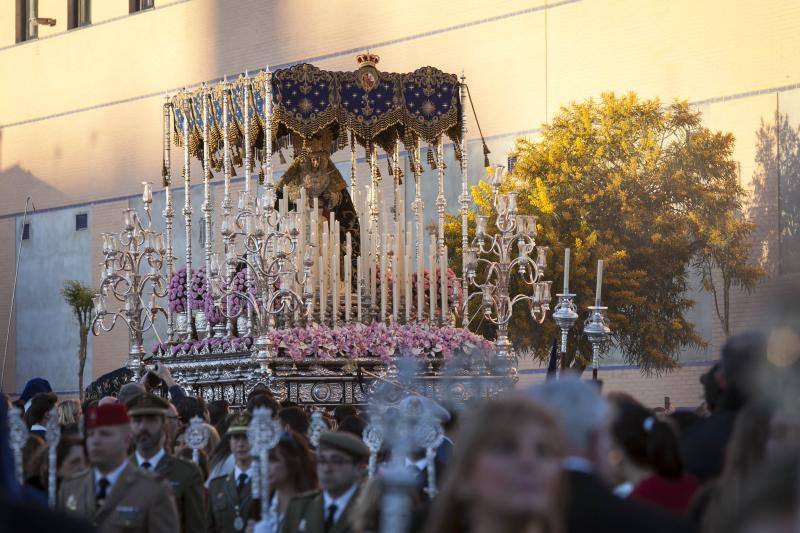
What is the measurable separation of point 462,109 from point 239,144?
2915mm

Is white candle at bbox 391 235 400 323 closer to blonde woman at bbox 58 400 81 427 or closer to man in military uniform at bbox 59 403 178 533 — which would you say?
blonde woman at bbox 58 400 81 427

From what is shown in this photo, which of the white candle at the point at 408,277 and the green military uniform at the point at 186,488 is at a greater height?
the white candle at the point at 408,277

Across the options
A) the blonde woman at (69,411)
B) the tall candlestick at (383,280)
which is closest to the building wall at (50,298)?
the tall candlestick at (383,280)

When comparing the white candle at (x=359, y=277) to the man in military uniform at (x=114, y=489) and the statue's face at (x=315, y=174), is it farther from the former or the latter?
the man in military uniform at (x=114, y=489)

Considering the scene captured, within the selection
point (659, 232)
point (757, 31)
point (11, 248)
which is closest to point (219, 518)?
point (659, 232)

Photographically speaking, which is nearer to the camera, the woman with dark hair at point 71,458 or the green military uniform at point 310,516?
the green military uniform at point 310,516

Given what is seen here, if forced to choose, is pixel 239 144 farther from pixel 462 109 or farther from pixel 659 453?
pixel 659 453

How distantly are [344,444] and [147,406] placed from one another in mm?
2035

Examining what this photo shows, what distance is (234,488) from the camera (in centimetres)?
952

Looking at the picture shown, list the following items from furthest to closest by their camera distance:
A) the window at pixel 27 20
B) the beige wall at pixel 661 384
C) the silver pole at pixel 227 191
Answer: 1. the window at pixel 27 20
2. the beige wall at pixel 661 384
3. the silver pole at pixel 227 191

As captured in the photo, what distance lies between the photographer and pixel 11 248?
42.2 meters

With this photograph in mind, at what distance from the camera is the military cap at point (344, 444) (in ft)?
24.2

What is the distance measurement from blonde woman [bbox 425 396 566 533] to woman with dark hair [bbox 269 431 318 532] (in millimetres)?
3851

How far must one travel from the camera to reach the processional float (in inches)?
688
